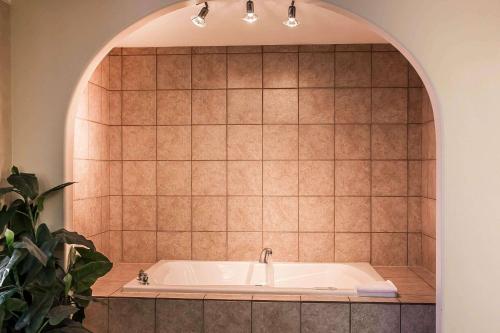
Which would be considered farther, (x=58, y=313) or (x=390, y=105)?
(x=390, y=105)

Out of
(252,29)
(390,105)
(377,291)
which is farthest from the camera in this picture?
(390,105)

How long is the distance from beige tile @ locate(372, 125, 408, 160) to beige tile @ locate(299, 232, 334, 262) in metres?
0.78

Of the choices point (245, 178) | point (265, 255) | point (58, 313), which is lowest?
point (265, 255)

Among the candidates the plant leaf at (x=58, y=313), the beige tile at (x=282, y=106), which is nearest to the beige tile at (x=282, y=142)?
the beige tile at (x=282, y=106)

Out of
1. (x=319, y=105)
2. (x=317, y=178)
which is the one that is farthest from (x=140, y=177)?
(x=319, y=105)

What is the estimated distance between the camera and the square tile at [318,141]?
438 centimetres

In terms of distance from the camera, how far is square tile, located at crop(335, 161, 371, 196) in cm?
437

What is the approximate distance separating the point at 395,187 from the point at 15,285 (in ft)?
9.86

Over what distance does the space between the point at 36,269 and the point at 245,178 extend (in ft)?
7.42

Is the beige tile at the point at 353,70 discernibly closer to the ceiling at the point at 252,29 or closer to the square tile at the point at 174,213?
the ceiling at the point at 252,29

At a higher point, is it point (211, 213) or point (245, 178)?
point (245, 178)

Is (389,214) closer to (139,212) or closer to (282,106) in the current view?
(282,106)

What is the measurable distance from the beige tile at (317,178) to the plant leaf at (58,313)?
8.03ft

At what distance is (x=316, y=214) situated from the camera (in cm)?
439
